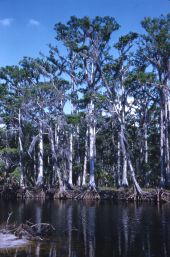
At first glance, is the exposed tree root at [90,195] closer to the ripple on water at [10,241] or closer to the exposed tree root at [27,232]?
the exposed tree root at [27,232]

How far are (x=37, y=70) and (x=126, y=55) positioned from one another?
1167 cm

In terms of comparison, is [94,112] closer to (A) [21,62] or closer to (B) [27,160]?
(A) [21,62]

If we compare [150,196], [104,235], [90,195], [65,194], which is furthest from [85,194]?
[104,235]

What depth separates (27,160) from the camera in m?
55.0

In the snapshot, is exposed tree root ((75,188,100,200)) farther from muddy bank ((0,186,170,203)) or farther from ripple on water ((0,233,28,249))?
ripple on water ((0,233,28,249))

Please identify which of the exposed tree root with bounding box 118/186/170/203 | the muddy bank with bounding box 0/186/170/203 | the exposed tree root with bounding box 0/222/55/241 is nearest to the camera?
the exposed tree root with bounding box 0/222/55/241

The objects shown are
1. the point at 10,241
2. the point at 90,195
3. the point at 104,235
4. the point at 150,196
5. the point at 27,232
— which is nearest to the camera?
the point at 10,241

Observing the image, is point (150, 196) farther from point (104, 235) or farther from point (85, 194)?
point (104, 235)

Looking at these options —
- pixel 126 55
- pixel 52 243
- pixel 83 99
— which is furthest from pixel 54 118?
pixel 52 243

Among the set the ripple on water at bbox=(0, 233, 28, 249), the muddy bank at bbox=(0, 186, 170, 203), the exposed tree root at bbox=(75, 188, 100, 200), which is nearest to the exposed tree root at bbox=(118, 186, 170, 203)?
the muddy bank at bbox=(0, 186, 170, 203)

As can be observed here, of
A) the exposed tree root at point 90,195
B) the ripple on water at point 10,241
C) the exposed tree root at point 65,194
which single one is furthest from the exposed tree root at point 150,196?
the ripple on water at point 10,241

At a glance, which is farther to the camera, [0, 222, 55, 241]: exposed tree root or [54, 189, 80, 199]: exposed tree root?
[54, 189, 80, 199]: exposed tree root

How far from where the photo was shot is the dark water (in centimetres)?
1450

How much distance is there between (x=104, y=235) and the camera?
711 inches
